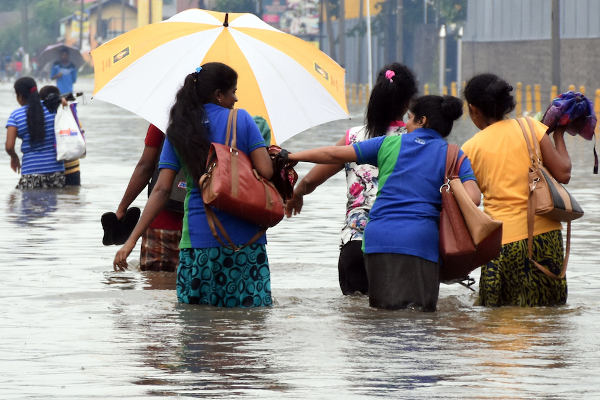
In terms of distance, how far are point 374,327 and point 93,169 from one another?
12.7 metres

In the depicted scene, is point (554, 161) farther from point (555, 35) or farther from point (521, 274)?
point (555, 35)

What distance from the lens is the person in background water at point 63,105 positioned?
619 inches

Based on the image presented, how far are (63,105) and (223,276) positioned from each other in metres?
9.07

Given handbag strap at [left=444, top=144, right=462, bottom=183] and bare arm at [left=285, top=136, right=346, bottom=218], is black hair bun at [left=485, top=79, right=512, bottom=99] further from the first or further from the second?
bare arm at [left=285, top=136, right=346, bottom=218]

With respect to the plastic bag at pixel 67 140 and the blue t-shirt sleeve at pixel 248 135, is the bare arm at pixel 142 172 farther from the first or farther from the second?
the plastic bag at pixel 67 140

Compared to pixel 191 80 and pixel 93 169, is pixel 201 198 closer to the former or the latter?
pixel 191 80

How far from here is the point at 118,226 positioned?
7.77m

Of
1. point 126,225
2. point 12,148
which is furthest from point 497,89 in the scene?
point 12,148

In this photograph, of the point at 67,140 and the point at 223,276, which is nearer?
the point at 223,276

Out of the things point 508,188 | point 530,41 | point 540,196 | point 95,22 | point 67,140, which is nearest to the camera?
point 540,196

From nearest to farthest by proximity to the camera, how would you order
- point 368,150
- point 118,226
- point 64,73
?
point 368,150
point 118,226
point 64,73

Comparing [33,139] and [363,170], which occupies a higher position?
[363,170]

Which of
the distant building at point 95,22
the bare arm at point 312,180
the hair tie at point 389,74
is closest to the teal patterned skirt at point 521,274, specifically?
the bare arm at point 312,180

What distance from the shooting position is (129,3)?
129750 mm
